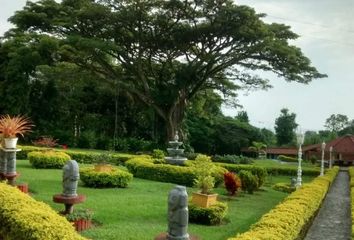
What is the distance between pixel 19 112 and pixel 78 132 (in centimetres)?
627

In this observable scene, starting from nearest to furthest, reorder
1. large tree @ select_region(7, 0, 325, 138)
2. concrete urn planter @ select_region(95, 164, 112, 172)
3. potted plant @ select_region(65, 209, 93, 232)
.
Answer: potted plant @ select_region(65, 209, 93, 232) → concrete urn planter @ select_region(95, 164, 112, 172) → large tree @ select_region(7, 0, 325, 138)

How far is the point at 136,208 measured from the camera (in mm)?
11469

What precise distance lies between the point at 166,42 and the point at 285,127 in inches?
1564

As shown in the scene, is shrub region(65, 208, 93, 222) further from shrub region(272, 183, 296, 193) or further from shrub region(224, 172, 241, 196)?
shrub region(272, 183, 296, 193)

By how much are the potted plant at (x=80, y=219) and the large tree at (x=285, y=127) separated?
58.1m

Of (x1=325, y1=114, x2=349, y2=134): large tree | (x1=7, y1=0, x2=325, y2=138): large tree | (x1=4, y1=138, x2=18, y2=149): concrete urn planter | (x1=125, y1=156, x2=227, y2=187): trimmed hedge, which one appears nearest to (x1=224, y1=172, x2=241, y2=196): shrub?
(x1=125, y1=156, x2=227, y2=187): trimmed hedge

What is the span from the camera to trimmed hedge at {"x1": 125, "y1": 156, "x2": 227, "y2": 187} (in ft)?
57.5

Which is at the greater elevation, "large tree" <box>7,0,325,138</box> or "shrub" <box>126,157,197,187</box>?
"large tree" <box>7,0,325,138</box>

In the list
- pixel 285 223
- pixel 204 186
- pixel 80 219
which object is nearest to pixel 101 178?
pixel 204 186

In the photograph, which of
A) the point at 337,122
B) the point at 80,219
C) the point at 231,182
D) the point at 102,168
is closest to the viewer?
the point at 80,219

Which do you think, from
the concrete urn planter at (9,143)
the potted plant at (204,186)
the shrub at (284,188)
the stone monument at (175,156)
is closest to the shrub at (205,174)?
the potted plant at (204,186)

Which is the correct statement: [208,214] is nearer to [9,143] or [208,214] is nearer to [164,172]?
[9,143]

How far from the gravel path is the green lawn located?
59.0 inches

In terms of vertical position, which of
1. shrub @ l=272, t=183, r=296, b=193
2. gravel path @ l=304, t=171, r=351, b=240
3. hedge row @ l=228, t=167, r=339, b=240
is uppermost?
hedge row @ l=228, t=167, r=339, b=240
